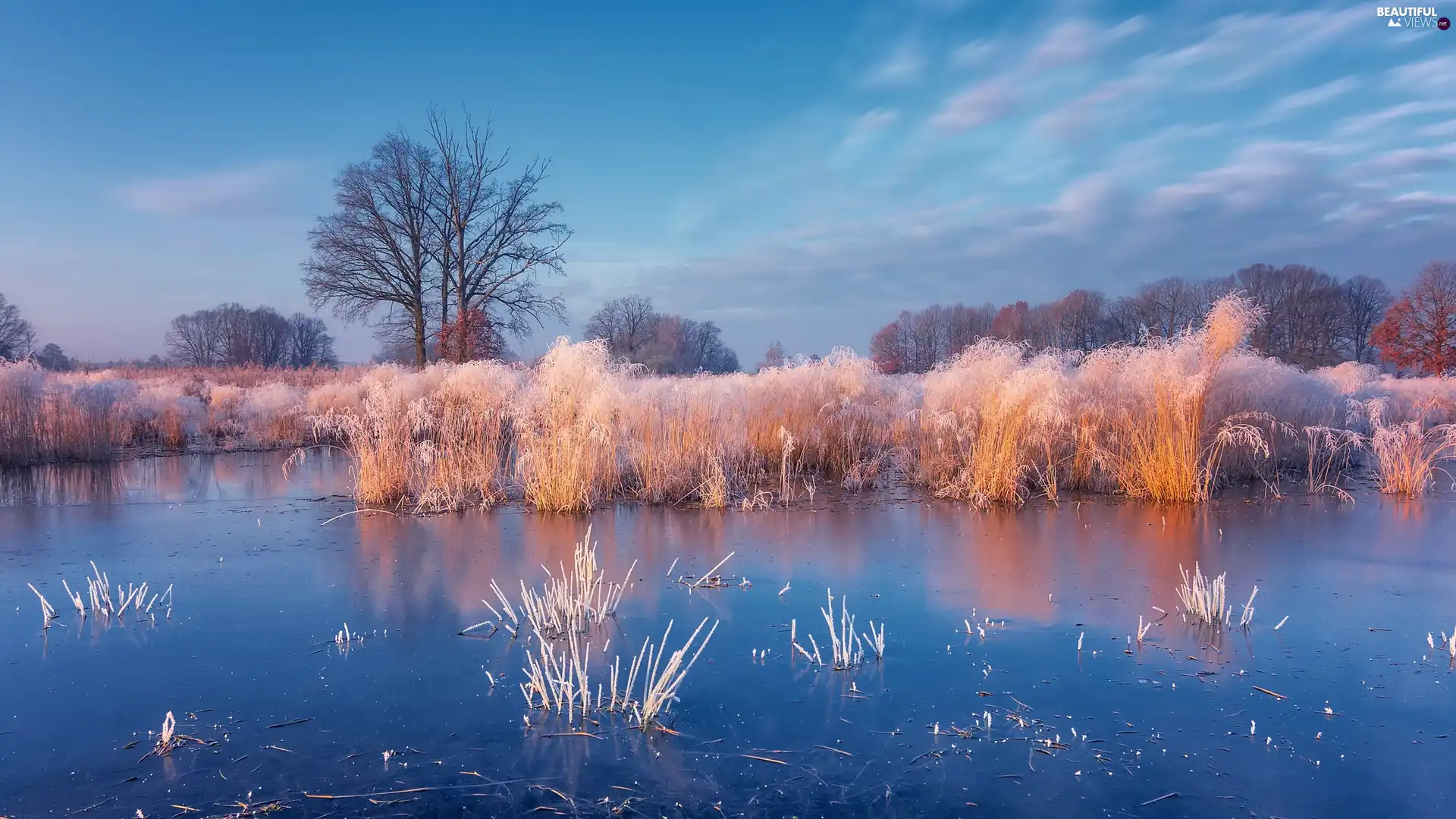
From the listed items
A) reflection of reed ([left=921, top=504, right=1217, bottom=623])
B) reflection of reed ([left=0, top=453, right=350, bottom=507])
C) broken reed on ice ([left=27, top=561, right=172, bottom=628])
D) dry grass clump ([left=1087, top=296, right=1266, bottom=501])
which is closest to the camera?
broken reed on ice ([left=27, top=561, right=172, bottom=628])

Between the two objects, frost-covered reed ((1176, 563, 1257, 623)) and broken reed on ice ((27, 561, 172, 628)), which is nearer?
frost-covered reed ((1176, 563, 1257, 623))

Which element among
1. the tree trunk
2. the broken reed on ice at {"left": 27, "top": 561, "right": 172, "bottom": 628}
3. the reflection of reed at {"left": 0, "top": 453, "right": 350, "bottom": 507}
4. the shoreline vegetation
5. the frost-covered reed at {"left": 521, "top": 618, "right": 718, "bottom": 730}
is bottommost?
the frost-covered reed at {"left": 521, "top": 618, "right": 718, "bottom": 730}

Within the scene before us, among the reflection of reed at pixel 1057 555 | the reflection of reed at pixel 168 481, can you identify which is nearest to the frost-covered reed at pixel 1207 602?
the reflection of reed at pixel 1057 555

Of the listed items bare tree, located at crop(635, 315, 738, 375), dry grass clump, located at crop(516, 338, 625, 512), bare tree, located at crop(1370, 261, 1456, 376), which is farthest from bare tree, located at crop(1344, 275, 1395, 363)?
dry grass clump, located at crop(516, 338, 625, 512)

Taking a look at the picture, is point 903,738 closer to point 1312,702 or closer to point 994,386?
point 1312,702

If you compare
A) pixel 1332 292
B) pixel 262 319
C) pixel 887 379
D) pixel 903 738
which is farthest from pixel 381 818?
pixel 262 319

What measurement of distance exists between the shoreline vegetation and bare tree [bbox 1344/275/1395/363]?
29624mm

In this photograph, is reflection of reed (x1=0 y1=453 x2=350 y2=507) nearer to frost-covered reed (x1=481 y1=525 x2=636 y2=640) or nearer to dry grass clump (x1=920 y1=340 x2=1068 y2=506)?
frost-covered reed (x1=481 y1=525 x2=636 y2=640)

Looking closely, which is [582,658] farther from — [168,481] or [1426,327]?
[1426,327]

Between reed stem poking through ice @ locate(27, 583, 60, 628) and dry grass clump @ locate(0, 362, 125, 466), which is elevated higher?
dry grass clump @ locate(0, 362, 125, 466)

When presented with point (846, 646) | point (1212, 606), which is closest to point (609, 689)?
point (846, 646)

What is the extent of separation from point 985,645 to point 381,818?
2967 mm

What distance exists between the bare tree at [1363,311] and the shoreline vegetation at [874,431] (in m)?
29.6

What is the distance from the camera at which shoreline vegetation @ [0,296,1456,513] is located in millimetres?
8875
